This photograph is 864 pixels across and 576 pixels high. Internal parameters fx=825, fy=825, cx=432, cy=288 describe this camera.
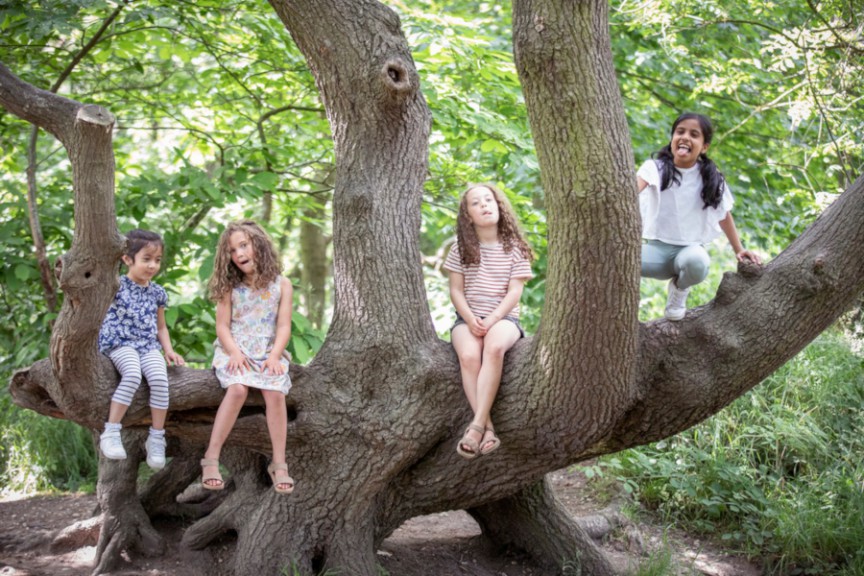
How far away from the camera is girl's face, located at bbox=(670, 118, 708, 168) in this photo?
4391 mm

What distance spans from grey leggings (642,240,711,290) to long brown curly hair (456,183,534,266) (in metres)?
0.66

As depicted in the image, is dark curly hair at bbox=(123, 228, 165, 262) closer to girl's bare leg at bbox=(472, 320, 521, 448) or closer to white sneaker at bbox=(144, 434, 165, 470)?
white sneaker at bbox=(144, 434, 165, 470)

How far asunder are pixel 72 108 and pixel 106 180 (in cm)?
47

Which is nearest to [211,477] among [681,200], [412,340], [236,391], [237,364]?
[236,391]

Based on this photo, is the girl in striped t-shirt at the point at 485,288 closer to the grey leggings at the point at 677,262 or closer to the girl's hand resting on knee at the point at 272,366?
the grey leggings at the point at 677,262

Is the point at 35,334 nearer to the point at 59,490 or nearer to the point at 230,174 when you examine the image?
the point at 59,490

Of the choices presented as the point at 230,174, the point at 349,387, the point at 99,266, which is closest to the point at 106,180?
the point at 99,266

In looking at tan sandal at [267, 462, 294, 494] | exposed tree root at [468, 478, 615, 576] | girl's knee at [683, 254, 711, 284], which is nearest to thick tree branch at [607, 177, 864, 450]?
girl's knee at [683, 254, 711, 284]

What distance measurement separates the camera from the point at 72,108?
11.6 ft

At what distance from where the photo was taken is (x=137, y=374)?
13.1 ft

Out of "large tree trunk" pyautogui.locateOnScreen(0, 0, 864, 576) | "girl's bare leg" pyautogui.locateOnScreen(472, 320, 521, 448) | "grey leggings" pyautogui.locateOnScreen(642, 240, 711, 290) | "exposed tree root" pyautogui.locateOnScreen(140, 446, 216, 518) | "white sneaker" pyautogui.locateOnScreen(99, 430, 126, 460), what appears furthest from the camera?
"exposed tree root" pyautogui.locateOnScreen(140, 446, 216, 518)

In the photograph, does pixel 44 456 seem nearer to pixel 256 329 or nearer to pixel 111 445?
pixel 111 445

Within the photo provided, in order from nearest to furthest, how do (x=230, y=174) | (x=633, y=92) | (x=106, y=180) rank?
(x=106, y=180) → (x=230, y=174) → (x=633, y=92)

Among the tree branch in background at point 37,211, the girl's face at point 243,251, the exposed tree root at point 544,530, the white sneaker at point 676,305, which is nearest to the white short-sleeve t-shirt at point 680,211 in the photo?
the white sneaker at point 676,305
